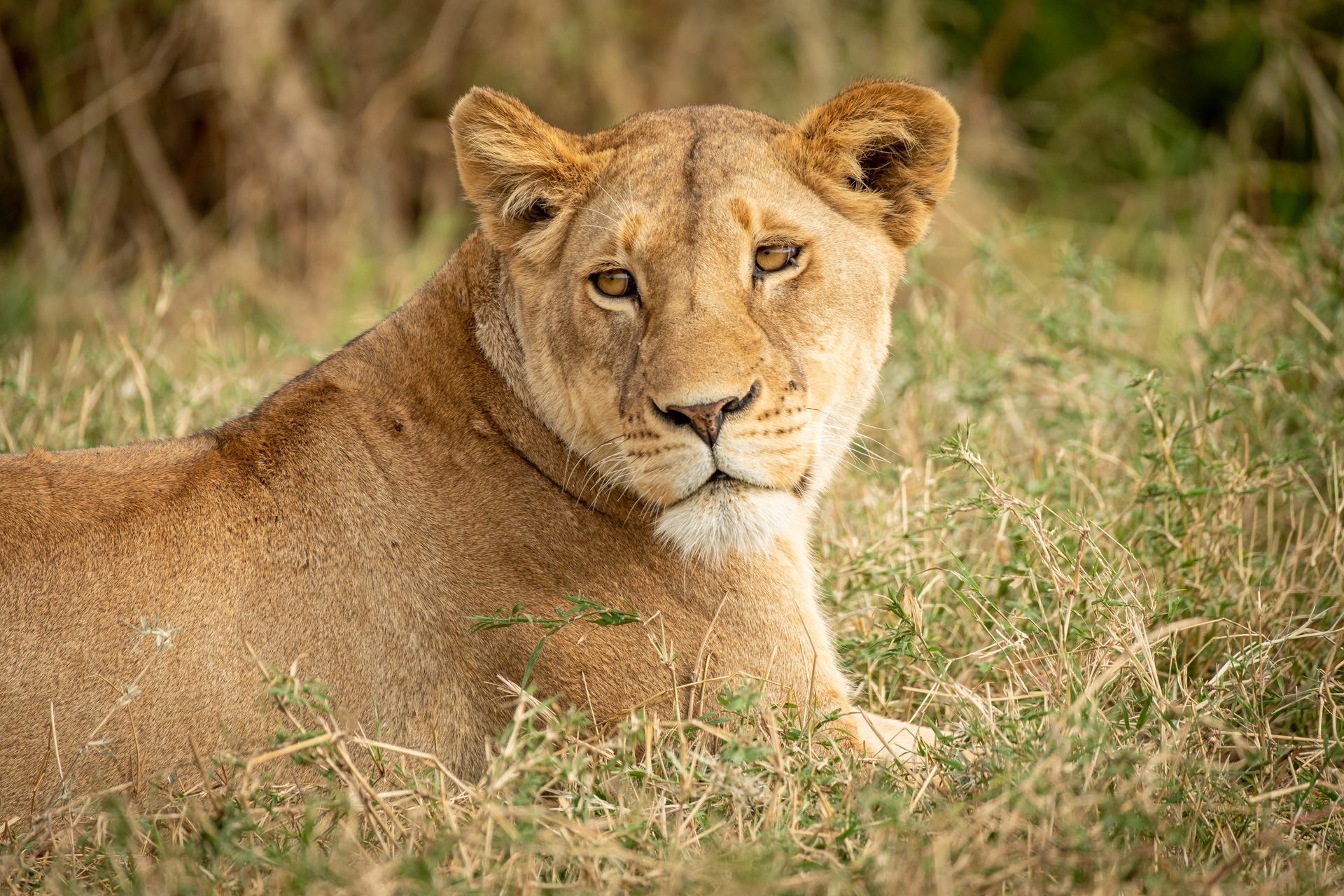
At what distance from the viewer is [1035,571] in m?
4.18

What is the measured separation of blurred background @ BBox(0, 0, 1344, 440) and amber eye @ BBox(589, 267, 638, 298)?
15.7ft

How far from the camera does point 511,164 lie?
12.3 feet

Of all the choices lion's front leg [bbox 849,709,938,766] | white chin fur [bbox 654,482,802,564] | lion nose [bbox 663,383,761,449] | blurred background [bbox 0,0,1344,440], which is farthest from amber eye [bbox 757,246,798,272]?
blurred background [bbox 0,0,1344,440]

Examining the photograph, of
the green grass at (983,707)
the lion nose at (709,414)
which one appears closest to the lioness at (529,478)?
the lion nose at (709,414)

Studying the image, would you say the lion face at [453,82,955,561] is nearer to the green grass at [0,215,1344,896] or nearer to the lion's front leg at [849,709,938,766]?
the green grass at [0,215,1344,896]

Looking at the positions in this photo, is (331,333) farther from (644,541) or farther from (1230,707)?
(1230,707)

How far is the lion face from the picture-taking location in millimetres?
3271

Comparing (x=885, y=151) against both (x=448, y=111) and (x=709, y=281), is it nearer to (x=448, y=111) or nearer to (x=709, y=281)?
(x=709, y=281)

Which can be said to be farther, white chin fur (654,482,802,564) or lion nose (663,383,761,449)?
white chin fur (654,482,802,564)

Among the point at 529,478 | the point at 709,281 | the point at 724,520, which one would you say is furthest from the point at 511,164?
the point at 724,520

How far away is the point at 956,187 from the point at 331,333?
5.09 metres

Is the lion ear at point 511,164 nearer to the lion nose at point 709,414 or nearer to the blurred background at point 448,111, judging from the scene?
the lion nose at point 709,414

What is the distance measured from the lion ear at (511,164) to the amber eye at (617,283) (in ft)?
1.03

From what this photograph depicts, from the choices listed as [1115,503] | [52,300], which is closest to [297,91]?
[52,300]
